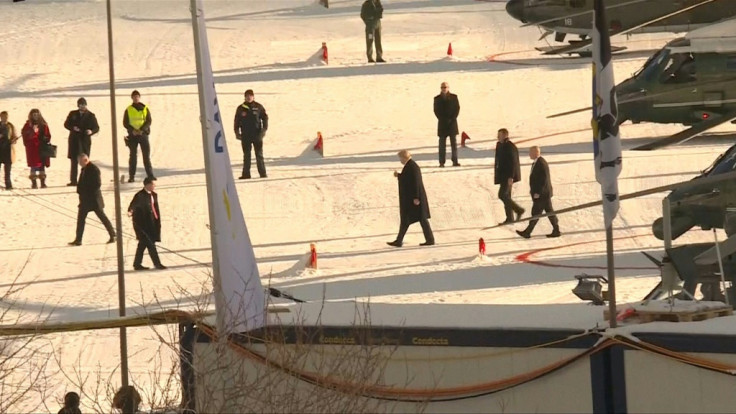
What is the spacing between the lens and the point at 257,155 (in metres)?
33.0

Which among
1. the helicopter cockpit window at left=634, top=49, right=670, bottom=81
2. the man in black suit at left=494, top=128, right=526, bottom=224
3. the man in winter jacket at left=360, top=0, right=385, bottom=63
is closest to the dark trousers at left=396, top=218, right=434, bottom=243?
the man in black suit at left=494, top=128, right=526, bottom=224

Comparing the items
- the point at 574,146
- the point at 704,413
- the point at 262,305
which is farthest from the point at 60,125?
the point at 704,413

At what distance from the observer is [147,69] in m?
44.2

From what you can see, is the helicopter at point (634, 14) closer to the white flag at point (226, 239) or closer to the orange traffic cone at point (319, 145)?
the orange traffic cone at point (319, 145)

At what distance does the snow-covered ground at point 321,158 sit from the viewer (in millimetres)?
26219

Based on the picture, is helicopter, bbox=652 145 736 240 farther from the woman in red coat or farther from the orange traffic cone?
the woman in red coat

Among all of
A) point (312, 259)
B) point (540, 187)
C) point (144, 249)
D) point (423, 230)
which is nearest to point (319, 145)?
point (423, 230)

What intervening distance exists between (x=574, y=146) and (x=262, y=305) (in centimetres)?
1950

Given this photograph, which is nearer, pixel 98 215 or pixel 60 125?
pixel 98 215

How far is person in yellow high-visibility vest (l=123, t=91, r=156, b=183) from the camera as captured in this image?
105 feet

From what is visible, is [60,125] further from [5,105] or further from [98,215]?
[98,215]

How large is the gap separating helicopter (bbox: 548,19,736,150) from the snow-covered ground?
814mm

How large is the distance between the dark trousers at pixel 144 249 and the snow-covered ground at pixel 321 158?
20 centimetres

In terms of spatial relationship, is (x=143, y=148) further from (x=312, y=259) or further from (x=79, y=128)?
(x=312, y=259)
